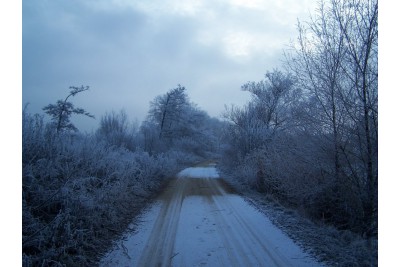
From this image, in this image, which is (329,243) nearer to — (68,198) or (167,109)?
(68,198)

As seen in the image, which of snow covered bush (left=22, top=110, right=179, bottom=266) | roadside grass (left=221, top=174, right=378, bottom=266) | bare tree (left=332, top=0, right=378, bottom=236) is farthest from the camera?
bare tree (left=332, top=0, right=378, bottom=236)

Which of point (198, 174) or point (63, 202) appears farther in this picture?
point (198, 174)

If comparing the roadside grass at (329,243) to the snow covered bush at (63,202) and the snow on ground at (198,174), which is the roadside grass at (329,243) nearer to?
the snow covered bush at (63,202)

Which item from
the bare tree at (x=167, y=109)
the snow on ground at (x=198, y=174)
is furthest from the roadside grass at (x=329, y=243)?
the bare tree at (x=167, y=109)

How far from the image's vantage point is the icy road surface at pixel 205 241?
500 cm

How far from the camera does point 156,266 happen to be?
15.6 ft

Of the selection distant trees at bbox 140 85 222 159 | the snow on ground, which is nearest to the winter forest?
the snow on ground

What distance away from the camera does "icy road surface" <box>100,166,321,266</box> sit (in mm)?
5004

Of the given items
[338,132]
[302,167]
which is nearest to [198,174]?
[302,167]

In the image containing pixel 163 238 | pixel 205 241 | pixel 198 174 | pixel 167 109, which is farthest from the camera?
pixel 167 109

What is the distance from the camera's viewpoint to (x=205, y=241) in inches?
237

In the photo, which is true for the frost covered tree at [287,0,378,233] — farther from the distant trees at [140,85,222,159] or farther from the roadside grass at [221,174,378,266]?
the distant trees at [140,85,222,159]

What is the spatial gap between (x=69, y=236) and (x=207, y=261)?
248 cm

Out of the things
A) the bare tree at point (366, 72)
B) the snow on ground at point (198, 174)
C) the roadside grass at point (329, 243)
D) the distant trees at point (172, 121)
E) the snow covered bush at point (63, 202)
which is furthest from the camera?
the distant trees at point (172, 121)
